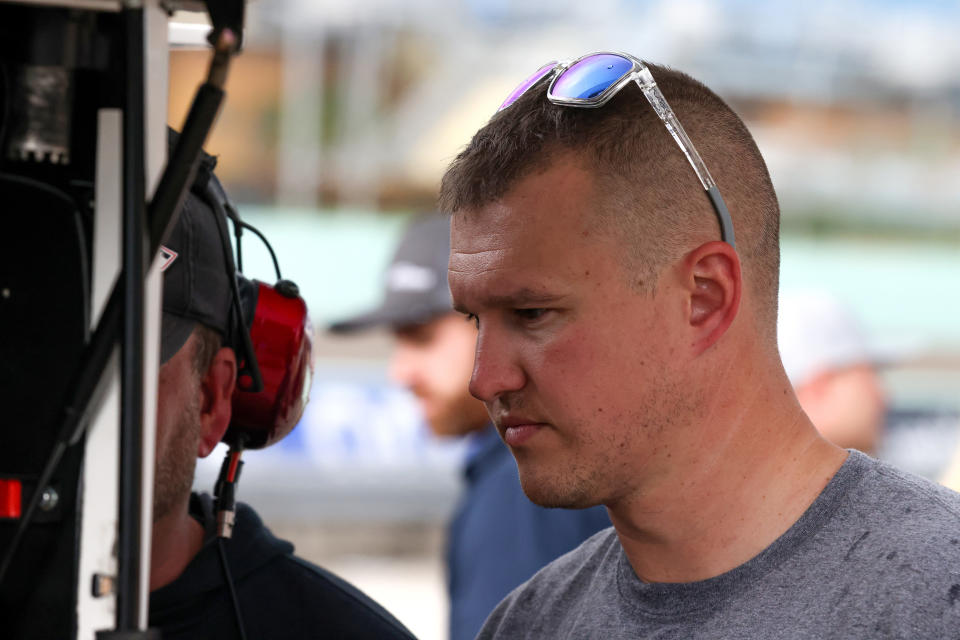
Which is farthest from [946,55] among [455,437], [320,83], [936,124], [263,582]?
[263,582]

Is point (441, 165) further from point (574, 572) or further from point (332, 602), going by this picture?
point (574, 572)

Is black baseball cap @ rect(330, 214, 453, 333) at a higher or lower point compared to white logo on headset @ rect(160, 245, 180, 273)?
lower

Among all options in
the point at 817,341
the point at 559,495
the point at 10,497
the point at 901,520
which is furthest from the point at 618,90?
the point at 817,341

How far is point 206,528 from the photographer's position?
2.04m

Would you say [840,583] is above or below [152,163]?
below

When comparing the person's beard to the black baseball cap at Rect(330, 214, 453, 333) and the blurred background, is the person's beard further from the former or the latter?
the blurred background

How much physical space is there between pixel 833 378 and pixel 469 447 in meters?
1.14

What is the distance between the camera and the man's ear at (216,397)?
75.2 inches

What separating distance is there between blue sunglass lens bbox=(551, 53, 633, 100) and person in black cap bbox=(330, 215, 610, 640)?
1267 millimetres

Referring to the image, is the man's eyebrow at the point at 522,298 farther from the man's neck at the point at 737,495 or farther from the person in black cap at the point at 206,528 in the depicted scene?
the person in black cap at the point at 206,528

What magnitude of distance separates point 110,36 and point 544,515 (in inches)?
70.2

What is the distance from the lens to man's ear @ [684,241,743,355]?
1557mm

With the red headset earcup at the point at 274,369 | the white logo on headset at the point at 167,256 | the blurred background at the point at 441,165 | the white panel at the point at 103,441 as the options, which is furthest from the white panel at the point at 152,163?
the blurred background at the point at 441,165

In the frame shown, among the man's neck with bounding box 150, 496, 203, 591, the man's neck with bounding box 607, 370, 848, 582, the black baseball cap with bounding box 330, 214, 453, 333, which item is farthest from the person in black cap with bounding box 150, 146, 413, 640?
the black baseball cap with bounding box 330, 214, 453, 333
